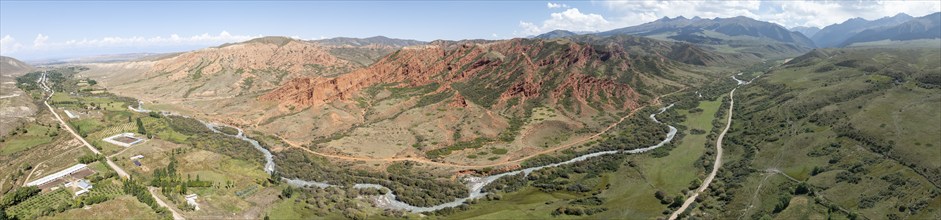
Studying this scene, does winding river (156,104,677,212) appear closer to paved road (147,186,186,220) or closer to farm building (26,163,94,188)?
paved road (147,186,186,220)

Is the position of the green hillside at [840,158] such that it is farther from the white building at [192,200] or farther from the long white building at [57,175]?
the long white building at [57,175]

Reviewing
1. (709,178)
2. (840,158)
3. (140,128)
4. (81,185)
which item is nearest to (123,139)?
(140,128)

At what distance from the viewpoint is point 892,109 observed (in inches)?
6063

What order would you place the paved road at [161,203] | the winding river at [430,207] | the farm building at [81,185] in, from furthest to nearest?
the winding river at [430,207], the farm building at [81,185], the paved road at [161,203]

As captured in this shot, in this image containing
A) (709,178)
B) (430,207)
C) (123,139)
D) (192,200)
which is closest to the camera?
(192,200)

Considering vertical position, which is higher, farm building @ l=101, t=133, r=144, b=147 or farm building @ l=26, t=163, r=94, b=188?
farm building @ l=101, t=133, r=144, b=147

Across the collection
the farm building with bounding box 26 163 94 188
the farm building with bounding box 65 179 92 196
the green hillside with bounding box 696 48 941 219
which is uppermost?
the farm building with bounding box 26 163 94 188

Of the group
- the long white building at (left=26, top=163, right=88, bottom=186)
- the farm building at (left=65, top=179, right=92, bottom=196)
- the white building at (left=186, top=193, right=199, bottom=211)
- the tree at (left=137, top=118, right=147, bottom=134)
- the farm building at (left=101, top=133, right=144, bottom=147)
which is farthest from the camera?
the tree at (left=137, top=118, right=147, bottom=134)

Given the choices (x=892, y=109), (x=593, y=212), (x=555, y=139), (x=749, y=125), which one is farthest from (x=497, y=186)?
(x=892, y=109)

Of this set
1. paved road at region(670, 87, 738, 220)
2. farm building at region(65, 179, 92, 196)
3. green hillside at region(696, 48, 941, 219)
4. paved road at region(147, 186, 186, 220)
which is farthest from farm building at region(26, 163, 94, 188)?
green hillside at region(696, 48, 941, 219)

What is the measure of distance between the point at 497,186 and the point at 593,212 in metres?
25.6

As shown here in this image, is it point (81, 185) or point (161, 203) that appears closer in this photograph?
point (161, 203)

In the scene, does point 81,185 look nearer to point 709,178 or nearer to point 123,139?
point 123,139

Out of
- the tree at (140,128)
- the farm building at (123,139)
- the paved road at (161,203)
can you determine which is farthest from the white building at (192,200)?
the tree at (140,128)
